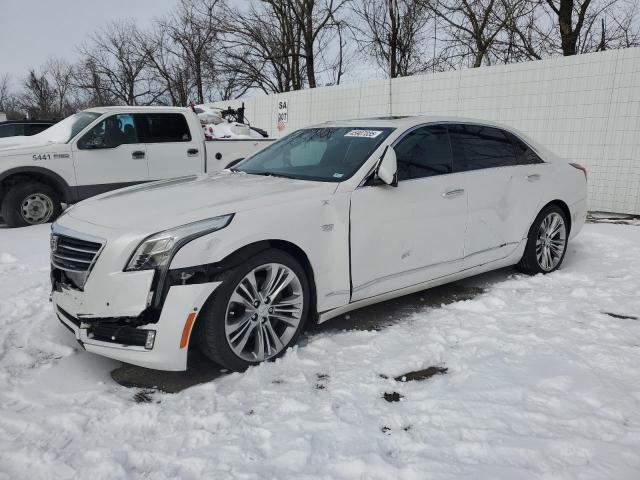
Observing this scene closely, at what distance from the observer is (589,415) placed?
Result: 2.59 meters

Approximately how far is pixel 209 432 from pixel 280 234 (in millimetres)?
1181

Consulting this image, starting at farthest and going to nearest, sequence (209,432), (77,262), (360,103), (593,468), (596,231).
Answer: (360,103) < (596,231) < (77,262) < (209,432) < (593,468)

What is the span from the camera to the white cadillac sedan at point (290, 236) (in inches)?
111

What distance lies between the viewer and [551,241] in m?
5.15

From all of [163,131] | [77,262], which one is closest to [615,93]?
[163,131]

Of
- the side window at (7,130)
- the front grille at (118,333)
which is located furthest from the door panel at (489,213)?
the side window at (7,130)

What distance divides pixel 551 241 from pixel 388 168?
2439 mm

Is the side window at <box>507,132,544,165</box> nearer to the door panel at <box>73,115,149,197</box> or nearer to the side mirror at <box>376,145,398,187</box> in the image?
the side mirror at <box>376,145,398,187</box>

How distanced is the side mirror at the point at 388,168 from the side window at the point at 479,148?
2.70 feet

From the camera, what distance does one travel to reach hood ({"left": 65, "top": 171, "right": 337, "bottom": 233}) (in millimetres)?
2980

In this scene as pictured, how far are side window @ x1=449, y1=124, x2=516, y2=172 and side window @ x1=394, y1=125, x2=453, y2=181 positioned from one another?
11cm

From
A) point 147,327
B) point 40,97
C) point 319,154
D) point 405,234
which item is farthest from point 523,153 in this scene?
point 40,97

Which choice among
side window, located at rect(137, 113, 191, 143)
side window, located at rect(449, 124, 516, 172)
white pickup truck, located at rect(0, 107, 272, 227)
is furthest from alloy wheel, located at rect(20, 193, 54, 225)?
side window, located at rect(449, 124, 516, 172)

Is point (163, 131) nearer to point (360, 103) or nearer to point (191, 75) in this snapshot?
point (360, 103)
